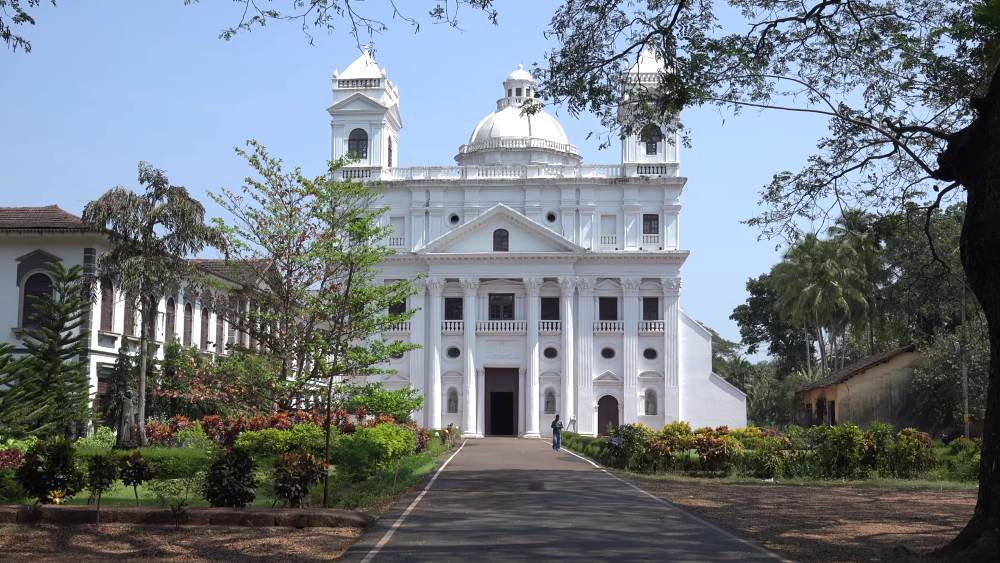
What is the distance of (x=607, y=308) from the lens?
5750 cm

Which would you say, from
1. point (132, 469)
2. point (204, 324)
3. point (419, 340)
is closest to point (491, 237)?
point (419, 340)

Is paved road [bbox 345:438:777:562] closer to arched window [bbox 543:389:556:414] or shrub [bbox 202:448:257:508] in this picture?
shrub [bbox 202:448:257:508]

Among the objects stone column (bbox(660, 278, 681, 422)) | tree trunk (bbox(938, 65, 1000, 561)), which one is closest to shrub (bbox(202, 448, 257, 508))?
tree trunk (bbox(938, 65, 1000, 561))

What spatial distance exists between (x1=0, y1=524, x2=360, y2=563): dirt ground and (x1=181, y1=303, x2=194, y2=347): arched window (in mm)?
29508

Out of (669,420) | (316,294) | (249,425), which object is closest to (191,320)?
(316,294)

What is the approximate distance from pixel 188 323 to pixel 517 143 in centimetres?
2508

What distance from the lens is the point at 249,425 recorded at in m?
23.6

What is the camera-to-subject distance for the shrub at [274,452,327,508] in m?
15.9

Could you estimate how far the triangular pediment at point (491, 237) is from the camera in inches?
2203

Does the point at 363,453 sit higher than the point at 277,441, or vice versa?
the point at 277,441

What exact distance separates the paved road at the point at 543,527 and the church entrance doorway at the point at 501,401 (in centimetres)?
3426

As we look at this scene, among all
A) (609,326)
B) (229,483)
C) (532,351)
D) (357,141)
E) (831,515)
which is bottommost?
(831,515)

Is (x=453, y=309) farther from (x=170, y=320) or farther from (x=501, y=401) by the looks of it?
(x=170, y=320)

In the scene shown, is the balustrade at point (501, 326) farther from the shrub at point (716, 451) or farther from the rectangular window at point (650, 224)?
the shrub at point (716, 451)
